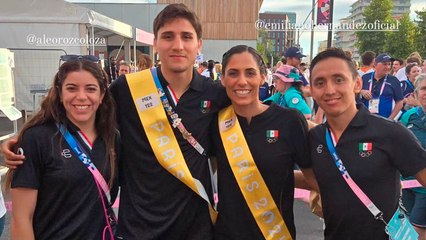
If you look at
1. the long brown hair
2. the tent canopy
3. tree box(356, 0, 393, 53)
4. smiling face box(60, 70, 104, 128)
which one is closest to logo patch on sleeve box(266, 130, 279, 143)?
the long brown hair

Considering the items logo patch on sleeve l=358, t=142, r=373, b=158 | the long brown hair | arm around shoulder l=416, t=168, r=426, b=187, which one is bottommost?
arm around shoulder l=416, t=168, r=426, b=187

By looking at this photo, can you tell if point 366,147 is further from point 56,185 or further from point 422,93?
point 56,185

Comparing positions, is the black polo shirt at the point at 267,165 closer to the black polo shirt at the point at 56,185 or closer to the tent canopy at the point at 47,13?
the black polo shirt at the point at 56,185

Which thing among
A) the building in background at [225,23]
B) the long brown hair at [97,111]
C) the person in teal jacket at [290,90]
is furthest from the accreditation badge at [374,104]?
the building in background at [225,23]

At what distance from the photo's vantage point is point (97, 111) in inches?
90.0

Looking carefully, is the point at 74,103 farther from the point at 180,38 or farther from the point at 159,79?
the point at 180,38

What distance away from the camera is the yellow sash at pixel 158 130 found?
2.22 meters

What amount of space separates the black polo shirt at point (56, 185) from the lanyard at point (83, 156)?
0.06 ft

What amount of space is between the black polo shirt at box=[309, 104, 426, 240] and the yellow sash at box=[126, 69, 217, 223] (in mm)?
715

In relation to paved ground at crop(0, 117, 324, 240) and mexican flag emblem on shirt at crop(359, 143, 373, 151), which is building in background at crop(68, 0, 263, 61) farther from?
mexican flag emblem on shirt at crop(359, 143, 373, 151)

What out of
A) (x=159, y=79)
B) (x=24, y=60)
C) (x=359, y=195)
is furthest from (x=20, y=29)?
(x=359, y=195)

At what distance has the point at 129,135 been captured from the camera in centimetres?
234

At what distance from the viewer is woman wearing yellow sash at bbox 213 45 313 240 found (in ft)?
7.57

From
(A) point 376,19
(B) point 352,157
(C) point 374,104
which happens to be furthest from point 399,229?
(A) point 376,19
